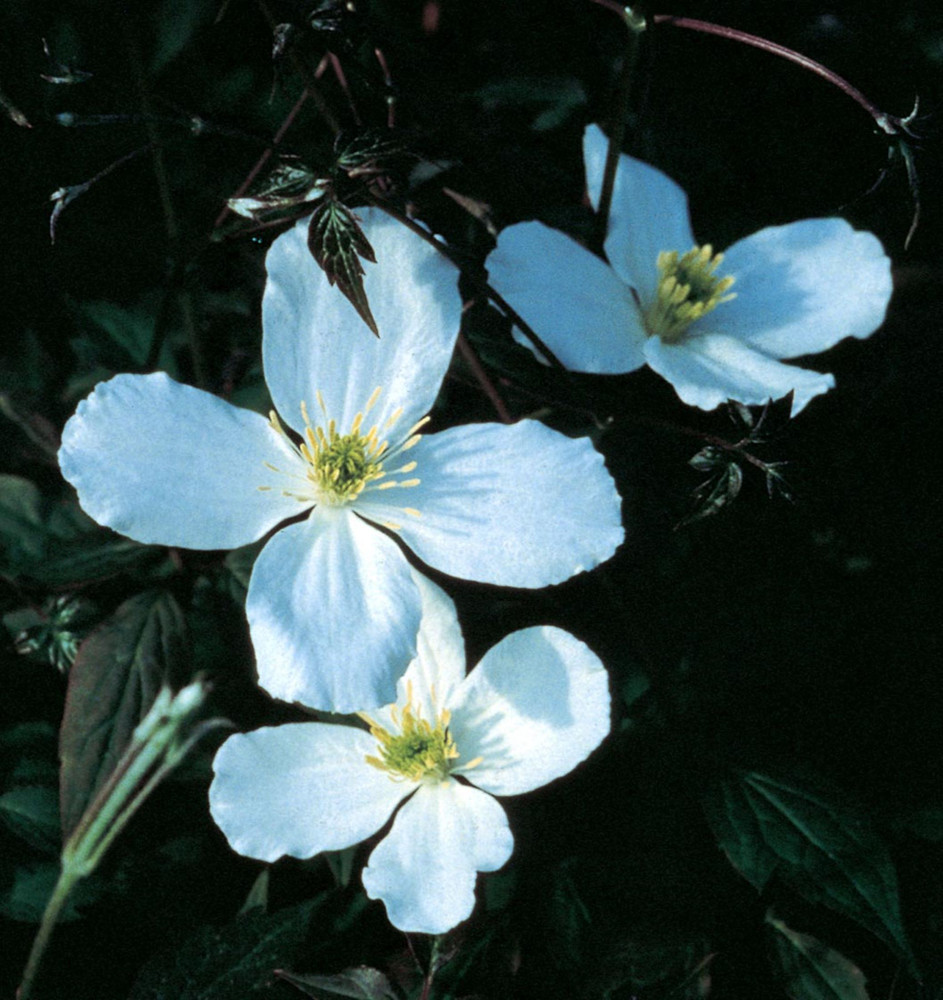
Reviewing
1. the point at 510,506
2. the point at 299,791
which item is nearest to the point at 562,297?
the point at 510,506

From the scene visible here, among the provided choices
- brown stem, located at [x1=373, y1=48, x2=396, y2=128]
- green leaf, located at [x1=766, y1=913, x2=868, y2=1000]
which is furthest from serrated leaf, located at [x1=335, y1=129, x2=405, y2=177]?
green leaf, located at [x1=766, y1=913, x2=868, y2=1000]

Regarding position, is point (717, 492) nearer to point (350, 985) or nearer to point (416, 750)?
point (416, 750)

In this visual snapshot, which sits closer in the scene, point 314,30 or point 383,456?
point 314,30

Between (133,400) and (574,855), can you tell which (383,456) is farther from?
(574,855)

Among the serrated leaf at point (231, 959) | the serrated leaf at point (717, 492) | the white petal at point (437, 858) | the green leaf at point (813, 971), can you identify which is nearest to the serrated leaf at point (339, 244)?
the serrated leaf at point (717, 492)

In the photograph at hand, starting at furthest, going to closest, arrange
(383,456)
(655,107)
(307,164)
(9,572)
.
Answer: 1. (655,107)
2. (9,572)
3. (383,456)
4. (307,164)

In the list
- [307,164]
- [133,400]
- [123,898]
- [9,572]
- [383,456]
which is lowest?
[123,898]

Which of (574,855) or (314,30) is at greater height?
(314,30)

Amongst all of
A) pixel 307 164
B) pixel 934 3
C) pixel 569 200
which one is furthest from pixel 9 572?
pixel 934 3
